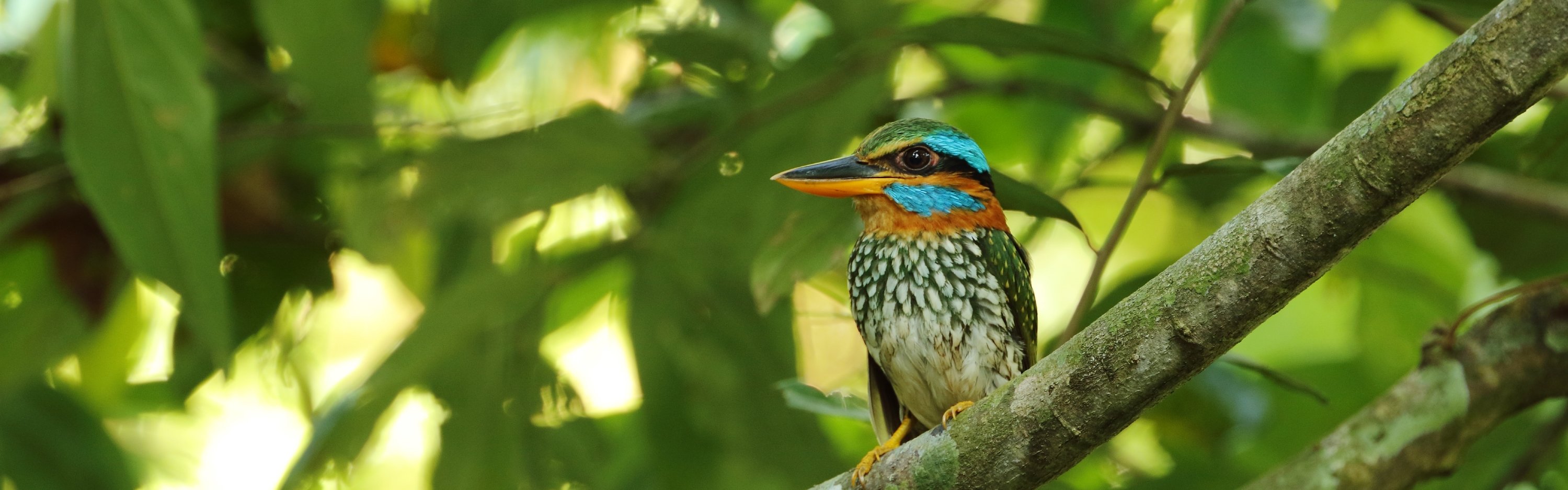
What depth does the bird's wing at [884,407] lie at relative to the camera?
2.32m

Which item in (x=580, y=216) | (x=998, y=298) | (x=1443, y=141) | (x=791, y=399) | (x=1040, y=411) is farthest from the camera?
(x=580, y=216)

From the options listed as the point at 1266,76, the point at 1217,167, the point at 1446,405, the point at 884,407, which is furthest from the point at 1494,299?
the point at 1266,76

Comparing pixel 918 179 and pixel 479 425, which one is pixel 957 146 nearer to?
pixel 918 179

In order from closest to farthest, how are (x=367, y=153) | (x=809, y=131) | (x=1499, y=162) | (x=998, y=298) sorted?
(x=998, y=298) → (x=809, y=131) → (x=1499, y=162) → (x=367, y=153)

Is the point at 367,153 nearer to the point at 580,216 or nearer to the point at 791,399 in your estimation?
the point at 580,216

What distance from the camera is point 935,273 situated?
2.18 m

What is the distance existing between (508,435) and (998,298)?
4.32 feet

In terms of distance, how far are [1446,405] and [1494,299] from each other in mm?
291

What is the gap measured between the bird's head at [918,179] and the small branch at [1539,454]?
5.25ft

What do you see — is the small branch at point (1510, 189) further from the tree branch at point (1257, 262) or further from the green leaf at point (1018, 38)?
the tree branch at point (1257, 262)

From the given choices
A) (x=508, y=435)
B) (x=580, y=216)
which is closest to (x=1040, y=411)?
(x=508, y=435)

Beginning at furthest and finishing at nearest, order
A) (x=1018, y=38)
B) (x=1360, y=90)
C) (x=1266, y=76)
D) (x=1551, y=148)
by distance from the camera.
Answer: (x=1266, y=76)
(x=1360, y=90)
(x=1551, y=148)
(x=1018, y=38)

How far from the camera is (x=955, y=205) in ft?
7.32

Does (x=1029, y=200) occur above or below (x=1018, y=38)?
below
